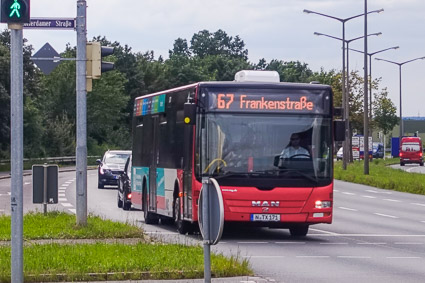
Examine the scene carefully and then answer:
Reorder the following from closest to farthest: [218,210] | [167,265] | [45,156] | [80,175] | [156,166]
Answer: [218,210]
[167,265]
[80,175]
[156,166]
[45,156]

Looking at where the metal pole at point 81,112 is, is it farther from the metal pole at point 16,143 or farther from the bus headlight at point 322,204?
the metal pole at point 16,143

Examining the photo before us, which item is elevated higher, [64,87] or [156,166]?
[64,87]

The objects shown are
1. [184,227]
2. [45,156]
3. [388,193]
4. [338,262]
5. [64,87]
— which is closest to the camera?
[338,262]

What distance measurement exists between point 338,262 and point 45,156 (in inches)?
2629

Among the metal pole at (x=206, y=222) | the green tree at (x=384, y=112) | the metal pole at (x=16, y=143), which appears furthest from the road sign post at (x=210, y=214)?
the green tree at (x=384, y=112)

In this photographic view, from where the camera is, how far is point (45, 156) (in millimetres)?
81375

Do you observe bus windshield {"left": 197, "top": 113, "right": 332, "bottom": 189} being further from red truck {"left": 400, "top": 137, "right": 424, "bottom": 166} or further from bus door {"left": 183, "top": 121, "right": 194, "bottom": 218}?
red truck {"left": 400, "top": 137, "right": 424, "bottom": 166}

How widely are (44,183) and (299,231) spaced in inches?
207

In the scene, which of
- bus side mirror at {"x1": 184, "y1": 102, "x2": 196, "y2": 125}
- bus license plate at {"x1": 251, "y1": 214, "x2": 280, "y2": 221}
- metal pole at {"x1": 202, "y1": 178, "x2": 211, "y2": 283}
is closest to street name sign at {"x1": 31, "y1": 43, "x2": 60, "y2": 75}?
bus side mirror at {"x1": 184, "y1": 102, "x2": 196, "y2": 125}

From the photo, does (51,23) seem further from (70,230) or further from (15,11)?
(15,11)

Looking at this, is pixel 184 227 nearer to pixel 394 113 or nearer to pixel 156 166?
pixel 156 166

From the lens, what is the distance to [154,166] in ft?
80.0

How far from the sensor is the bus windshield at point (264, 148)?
2002 centimetres

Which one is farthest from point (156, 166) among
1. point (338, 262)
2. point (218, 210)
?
point (218, 210)
